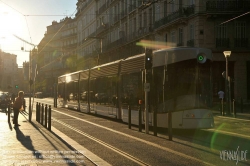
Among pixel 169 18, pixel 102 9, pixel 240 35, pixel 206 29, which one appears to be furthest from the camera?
pixel 102 9

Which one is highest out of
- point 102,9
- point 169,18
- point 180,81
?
point 102,9

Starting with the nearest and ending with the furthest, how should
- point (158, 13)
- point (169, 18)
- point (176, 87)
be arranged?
point (176, 87) < point (169, 18) < point (158, 13)

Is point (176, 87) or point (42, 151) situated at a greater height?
point (176, 87)

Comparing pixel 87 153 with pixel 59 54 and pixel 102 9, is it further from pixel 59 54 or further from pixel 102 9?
pixel 59 54

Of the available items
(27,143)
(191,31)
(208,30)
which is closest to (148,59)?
(27,143)

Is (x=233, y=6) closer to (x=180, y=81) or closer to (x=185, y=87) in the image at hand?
(x=180, y=81)

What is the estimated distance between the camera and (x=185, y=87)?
15.8m

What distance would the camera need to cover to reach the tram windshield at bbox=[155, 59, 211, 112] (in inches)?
617

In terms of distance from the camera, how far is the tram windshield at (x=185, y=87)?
1566 cm

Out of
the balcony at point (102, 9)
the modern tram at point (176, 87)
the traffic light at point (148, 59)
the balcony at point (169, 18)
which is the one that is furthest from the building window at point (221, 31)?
the balcony at point (102, 9)

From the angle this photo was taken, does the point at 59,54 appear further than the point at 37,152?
Yes

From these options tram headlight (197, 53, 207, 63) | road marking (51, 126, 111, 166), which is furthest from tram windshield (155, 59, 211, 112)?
road marking (51, 126, 111, 166)

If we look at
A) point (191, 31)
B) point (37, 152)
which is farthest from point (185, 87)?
point (191, 31)

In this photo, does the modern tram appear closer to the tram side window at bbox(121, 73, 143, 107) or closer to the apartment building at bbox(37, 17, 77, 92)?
the tram side window at bbox(121, 73, 143, 107)
